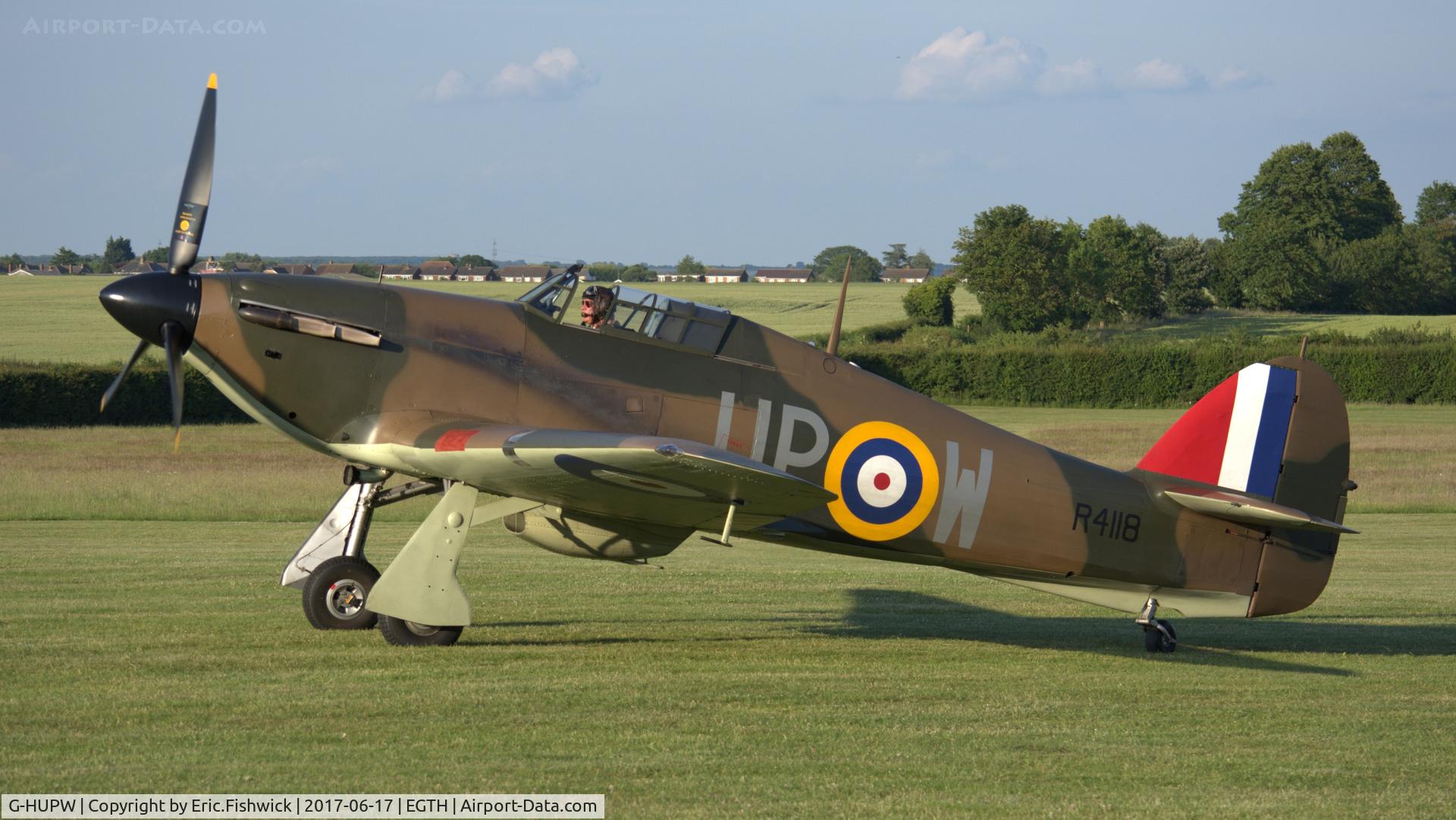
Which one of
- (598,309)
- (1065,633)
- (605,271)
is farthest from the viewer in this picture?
(605,271)

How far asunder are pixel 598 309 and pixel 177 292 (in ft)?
8.98

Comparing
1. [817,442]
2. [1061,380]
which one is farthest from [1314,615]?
[1061,380]

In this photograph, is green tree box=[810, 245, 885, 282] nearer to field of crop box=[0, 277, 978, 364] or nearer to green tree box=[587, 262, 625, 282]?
field of crop box=[0, 277, 978, 364]

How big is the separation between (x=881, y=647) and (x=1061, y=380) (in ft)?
157

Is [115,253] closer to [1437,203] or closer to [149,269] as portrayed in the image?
[149,269]

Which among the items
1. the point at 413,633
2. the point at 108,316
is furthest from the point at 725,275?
the point at 413,633

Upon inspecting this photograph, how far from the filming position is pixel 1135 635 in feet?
38.1

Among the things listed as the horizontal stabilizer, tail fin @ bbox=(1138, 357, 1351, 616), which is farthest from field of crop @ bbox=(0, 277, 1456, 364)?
the horizontal stabilizer

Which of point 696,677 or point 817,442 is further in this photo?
point 817,442

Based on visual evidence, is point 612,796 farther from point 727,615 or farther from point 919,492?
point 727,615

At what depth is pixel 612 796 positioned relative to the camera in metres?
5.87

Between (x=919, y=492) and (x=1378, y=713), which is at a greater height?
(x=919, y=492)

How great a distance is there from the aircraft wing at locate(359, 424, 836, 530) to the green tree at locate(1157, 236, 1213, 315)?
85161 mm

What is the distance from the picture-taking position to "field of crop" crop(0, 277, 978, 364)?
44688 mm
